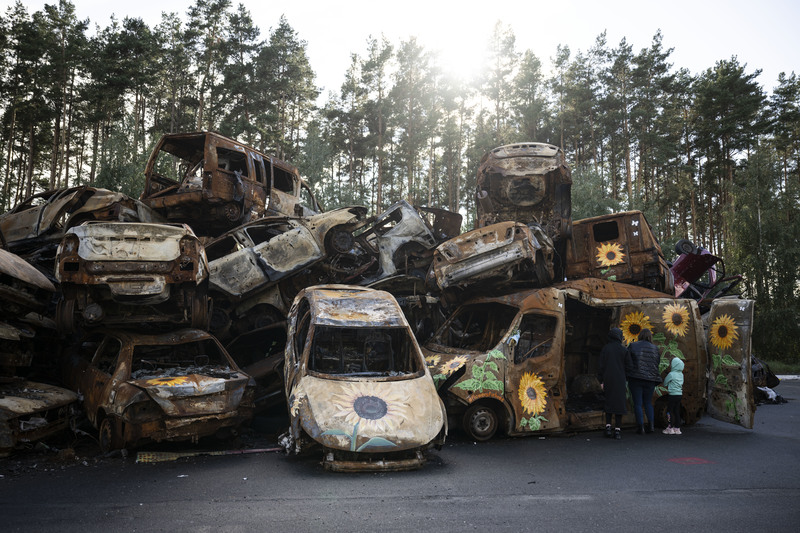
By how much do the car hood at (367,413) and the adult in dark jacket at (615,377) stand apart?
123 inches

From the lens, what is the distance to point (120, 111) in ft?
107

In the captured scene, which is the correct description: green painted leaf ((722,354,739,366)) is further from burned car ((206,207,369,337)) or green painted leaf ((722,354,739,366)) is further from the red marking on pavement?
burned car ((206,207,369,337))

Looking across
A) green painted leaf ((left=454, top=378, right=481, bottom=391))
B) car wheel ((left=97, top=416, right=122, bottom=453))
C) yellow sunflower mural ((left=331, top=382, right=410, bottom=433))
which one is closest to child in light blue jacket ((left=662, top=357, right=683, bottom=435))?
green painted leaf ((left=454, top=378, right=481, bottom=391))

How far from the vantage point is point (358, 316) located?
643 centimetres

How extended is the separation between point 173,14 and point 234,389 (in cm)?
3754

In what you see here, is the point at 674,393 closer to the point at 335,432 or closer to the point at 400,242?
the point at 335,432

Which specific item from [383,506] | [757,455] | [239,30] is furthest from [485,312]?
[239,30]

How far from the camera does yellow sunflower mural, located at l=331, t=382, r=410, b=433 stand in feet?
17.0

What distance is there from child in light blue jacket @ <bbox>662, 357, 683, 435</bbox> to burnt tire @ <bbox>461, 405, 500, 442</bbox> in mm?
2921

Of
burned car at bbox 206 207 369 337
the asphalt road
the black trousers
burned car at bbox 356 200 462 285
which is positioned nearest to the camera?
the asphalt road

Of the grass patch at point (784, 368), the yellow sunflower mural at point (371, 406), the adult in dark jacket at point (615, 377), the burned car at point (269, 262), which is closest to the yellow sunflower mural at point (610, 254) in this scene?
the adult in dark jacket at point (615, 377)

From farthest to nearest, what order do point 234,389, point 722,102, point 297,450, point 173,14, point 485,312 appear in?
point 173,14
point 722,102
point 485,312
point 234,389
point 297,450

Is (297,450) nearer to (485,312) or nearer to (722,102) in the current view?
(485,312)

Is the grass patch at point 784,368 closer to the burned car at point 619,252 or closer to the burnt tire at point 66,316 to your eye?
the burned car at point 619,252
